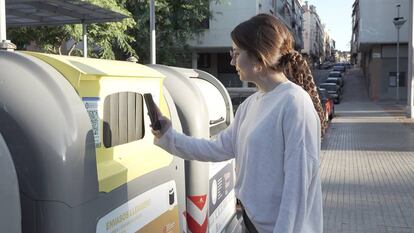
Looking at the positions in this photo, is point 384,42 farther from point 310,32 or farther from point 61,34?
point 310,32

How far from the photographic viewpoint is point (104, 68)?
261 cm

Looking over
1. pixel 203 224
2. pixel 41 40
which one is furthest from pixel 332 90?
pixel 203 224

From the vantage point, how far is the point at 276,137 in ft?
7.27

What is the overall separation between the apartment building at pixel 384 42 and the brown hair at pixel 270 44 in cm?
3749

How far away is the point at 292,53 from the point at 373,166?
8993mm

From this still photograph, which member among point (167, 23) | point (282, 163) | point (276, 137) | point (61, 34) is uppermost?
point (167, 23)

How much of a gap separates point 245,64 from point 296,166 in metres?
0.51

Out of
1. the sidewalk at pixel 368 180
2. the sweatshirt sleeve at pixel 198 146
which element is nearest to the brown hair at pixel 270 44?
the sweatshirt sleeve at pixel 198 146

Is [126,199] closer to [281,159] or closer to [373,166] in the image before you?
[281,159]

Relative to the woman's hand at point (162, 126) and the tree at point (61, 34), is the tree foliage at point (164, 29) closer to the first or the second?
the tree at point (61, 34)

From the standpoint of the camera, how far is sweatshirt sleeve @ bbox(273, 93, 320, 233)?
216 cm

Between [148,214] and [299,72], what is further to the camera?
[148,214]

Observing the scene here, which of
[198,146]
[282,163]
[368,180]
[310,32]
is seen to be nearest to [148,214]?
[198,146]

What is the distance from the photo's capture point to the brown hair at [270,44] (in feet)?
7.52
